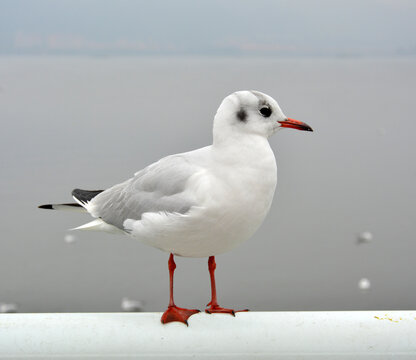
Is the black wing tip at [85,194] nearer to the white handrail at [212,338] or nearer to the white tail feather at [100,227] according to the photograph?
the white tail feather at [100,227]

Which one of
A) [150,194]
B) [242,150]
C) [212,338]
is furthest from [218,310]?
[242,150]

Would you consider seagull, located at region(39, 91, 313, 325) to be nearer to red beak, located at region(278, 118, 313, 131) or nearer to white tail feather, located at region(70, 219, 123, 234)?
red beak, located at region(278, 118, 313, 131)

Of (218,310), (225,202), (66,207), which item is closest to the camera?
(225,202)

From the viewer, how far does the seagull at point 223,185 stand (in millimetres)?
1208

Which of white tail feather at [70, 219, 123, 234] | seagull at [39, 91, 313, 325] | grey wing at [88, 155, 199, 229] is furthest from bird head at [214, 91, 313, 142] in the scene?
white tail feather at [70, 219, 123, 234]

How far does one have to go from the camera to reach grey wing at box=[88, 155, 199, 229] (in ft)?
4.17

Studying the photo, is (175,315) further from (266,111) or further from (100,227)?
(266,111)

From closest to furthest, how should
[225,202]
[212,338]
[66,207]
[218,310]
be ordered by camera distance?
[225,202] < [212,338] < [218,310] < [66,207]

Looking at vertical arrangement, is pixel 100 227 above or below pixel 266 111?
below

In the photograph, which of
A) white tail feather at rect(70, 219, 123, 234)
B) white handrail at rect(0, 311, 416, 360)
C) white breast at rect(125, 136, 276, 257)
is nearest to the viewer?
white breast at rect(125, 136, 276, 257)

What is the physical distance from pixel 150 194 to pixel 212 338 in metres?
0.38

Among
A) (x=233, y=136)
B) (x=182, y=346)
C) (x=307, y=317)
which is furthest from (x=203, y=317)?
(x=233, y=136)

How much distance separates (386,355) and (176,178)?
67 centimetres

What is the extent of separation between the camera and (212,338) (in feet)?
4.41
